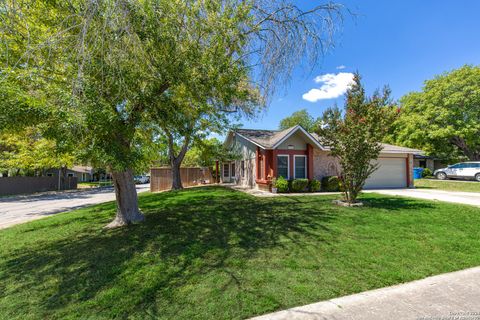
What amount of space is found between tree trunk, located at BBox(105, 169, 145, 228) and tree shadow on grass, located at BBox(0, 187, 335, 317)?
50 centimetres

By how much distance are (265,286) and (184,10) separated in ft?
18.1

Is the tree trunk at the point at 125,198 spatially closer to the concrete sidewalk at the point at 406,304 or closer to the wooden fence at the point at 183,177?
the concrete sidewalk at the point at 406,304

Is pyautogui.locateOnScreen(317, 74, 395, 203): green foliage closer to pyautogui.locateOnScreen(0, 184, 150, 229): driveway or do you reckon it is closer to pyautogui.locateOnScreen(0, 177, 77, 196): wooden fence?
pyautogui.locateOnScreen(0, 184, 150, 229): driveway

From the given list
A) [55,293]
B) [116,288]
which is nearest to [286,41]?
[116,288]

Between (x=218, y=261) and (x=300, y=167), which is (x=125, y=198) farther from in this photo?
(x=300, y=167)

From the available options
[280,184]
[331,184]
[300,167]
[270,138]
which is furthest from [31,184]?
[331,184]

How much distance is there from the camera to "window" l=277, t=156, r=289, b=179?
1608cm

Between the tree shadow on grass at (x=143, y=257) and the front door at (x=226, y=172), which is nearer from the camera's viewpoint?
the tree shadow on grass at (x=143, y=257)

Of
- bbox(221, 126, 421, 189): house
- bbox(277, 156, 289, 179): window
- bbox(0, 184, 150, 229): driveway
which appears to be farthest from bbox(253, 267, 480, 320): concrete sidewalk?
bbox(277, 156, 289, 179): window

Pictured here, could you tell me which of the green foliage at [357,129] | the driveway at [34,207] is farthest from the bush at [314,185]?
the driveway at [34,207]

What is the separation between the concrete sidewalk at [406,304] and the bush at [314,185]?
11.7m

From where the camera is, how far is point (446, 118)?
89.4 ft

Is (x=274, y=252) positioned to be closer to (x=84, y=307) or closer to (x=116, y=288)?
(x=116, y=288)

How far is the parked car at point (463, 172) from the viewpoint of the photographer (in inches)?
863
